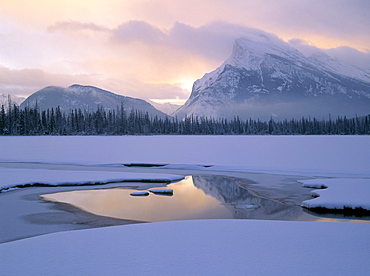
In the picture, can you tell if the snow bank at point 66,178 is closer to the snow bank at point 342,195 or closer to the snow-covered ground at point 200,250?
the snow bank at point 342,195

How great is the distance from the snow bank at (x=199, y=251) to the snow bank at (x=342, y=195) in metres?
4.00

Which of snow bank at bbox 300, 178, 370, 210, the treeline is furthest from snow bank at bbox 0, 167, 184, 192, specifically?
the treeline

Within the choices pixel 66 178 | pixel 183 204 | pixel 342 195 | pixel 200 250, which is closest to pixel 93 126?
pixel 66 178

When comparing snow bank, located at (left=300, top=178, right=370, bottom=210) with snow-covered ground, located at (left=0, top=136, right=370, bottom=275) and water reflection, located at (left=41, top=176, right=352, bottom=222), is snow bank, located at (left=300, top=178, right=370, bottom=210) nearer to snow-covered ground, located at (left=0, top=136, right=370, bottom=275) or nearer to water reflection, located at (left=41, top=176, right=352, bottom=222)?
water reflection, located at (left=41, top=176, right=352, bottom=222)

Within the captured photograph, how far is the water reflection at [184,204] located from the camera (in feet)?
43.3

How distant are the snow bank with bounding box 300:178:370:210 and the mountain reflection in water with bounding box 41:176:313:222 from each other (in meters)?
1.34

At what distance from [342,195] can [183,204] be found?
8.05m

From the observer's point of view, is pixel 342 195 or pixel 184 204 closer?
pixel 342 195

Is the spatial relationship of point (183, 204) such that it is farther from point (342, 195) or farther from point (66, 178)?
point (66, 178)

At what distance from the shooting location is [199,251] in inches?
305

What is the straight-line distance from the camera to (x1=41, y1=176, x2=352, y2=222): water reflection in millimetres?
13211

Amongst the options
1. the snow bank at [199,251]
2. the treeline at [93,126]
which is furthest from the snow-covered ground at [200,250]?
the treeline at [93,126]

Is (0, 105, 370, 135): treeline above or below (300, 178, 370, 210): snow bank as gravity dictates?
above

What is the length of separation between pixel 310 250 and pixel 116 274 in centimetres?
480
